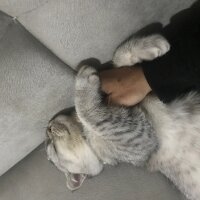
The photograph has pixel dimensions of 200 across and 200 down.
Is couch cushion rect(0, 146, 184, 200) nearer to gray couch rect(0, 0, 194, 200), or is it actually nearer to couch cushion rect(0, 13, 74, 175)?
gray couch rect(0, 0, 194, 200)

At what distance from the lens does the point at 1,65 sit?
1.33 meters

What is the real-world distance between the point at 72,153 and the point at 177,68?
2.06 ft

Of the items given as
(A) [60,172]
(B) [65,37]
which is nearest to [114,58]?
(B) [65,37]

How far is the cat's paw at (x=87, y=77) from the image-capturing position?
1.38m

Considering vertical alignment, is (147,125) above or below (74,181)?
above

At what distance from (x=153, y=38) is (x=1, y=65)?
1.80ft

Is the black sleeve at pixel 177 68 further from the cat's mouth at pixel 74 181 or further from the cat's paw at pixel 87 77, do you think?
the cat's mouth at pixel 74 181

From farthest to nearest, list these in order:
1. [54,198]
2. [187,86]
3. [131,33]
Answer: [54,198] < [131,33] < [187,86]

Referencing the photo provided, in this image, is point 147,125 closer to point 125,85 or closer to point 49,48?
point 125,85

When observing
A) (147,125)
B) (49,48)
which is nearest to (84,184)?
(147,125)

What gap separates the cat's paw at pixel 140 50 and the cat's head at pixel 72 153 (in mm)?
334

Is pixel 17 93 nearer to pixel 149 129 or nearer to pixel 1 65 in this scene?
pixel 1 65

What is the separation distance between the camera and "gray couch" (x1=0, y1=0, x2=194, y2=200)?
51.2 inches

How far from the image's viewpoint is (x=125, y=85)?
1.39m
